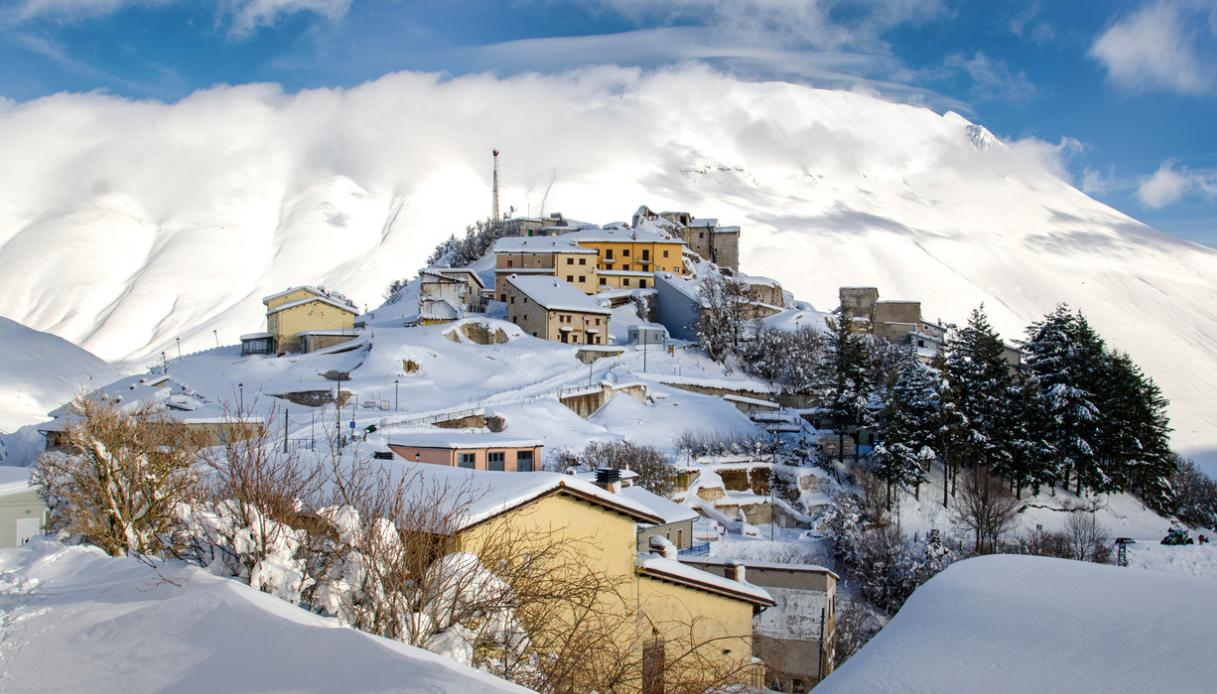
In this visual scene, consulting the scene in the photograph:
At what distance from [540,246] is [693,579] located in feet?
178

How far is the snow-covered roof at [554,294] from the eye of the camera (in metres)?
57.0

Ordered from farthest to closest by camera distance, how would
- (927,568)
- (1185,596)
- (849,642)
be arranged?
(927,568)
(849,642)
(1185,596)

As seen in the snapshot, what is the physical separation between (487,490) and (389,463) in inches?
112

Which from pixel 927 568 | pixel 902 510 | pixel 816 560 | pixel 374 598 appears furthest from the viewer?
pixel 902 510

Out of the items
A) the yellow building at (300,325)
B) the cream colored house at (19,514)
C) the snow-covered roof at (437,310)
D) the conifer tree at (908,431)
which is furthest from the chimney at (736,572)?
the snow-covered roof at (437,310)

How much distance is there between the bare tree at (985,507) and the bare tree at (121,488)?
30.4 meters

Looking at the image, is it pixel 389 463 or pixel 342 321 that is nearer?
pixel 389 463

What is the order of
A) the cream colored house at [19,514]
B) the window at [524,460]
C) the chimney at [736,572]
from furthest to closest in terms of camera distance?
the window at [524,460] → the chimney at [736,572] → the cream colored house at [19,514]

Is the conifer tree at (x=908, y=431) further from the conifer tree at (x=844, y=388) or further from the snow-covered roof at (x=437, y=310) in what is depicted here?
the snow-covered roof at (x=437, y=310)

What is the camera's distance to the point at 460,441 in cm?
2750

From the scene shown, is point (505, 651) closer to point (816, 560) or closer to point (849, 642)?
point (849, 642)

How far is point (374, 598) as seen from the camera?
302 inches

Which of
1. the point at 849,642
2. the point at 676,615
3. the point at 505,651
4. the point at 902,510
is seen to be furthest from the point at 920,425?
the point at 505,651

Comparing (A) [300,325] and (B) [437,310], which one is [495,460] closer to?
(A) [300,325]
